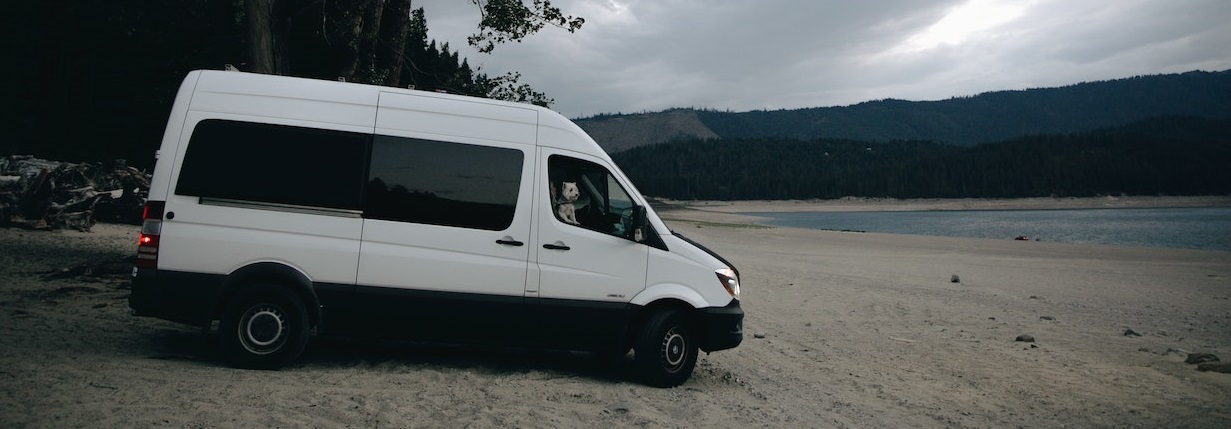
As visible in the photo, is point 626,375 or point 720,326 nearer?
point 720,326

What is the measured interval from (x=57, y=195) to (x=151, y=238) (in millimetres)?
13342

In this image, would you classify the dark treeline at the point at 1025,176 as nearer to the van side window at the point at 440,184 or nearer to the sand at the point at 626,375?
the sand at the point at 626,375

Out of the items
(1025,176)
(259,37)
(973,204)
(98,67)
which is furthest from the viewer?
(1025,176)

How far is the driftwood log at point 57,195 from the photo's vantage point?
52.5 ft

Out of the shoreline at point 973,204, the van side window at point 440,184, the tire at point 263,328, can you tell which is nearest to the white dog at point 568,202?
the van side window at point 440,184

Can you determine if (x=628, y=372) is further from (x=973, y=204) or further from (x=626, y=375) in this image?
(x=973, y=204)

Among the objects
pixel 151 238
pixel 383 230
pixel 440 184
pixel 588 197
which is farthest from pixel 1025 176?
pixel 151 238

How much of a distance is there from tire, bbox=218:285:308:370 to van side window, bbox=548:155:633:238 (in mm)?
2481

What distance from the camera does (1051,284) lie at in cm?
2050

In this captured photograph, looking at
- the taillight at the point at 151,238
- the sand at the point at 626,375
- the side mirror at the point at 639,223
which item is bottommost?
the sand at the point at 626,375

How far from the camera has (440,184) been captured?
253 inches

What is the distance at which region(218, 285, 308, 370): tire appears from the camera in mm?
6219

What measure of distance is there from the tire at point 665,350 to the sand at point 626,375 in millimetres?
160

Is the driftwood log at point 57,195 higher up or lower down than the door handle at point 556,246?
lower down
